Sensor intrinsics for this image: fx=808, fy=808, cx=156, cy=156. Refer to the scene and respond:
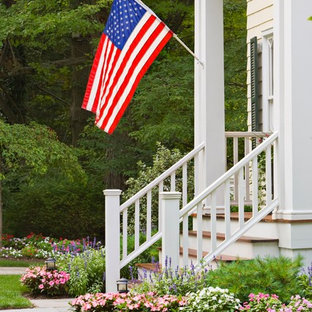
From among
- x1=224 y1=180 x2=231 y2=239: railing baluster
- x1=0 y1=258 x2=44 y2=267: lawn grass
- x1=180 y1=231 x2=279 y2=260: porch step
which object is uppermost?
x1=224 y1=180 x2=231 y2=239: railing baluster

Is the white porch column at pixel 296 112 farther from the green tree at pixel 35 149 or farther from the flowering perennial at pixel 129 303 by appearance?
the green tree at pixel 35 149

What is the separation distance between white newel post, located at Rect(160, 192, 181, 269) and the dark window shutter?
3.63 metres

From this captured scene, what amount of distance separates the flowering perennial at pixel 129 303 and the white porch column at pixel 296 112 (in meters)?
1.87

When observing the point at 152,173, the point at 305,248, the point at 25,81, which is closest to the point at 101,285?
the point at 305,248

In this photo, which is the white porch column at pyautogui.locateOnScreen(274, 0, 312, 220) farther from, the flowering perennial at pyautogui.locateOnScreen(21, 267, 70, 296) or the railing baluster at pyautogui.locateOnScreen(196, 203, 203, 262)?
the flowering perennial at pyautogui.locateOnScreen(21, 267, 70, 296)

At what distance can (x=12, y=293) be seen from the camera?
10281 millimetres

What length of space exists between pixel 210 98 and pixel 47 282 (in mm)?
3172

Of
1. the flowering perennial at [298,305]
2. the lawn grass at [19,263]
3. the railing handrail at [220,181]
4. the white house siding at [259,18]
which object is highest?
the white house siding at [259,18]

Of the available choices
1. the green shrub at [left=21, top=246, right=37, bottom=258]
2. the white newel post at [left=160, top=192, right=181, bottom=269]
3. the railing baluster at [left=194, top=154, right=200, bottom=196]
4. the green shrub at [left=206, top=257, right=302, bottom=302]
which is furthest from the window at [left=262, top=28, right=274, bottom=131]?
the green shrub at [left=21, top=246, right=37, bottom=258]

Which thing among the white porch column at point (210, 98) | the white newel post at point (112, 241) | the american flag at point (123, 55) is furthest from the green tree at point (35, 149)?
the white newel post at point (112, 241)

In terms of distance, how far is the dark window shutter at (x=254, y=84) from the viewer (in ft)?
38.5

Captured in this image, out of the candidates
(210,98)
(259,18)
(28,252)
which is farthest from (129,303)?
(28,252)

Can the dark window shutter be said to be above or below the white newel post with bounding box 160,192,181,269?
above

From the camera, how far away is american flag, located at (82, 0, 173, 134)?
9.42 meters
